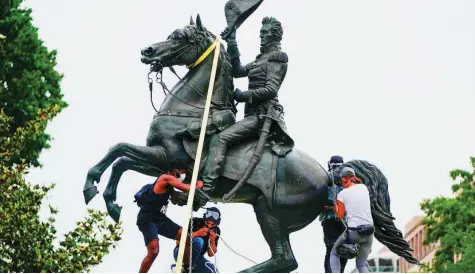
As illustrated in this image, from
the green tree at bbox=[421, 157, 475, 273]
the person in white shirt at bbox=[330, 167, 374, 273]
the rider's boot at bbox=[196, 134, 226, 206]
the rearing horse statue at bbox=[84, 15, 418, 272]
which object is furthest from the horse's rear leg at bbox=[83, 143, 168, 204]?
the green tree at bbox=[421, 157, 475, 273]

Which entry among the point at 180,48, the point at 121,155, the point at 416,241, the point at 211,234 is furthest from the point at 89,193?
the point at 416,241

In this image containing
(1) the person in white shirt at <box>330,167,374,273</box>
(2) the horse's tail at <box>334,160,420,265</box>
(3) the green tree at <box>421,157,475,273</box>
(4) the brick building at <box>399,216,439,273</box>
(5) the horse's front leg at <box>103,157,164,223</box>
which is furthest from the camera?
(4) the brick building at <box>399,216,439,273</box>

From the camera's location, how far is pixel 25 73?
111ft

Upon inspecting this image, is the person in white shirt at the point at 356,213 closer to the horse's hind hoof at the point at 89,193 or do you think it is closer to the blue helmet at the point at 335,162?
the blue helmet at the point at 335,162

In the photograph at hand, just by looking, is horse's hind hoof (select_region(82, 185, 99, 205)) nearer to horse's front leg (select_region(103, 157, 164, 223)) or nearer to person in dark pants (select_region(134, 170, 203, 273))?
horse's front leg (select_region(103, 157, 164, 223))

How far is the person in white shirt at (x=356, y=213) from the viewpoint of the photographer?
20.9 metres

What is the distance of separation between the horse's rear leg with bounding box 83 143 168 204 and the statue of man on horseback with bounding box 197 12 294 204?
24.3 inches

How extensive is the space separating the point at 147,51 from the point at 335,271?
3.71m

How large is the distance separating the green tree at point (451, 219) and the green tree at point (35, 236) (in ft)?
55.1

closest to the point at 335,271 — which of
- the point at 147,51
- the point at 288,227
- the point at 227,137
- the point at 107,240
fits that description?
the point at 288,227

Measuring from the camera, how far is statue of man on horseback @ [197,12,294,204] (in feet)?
70.6

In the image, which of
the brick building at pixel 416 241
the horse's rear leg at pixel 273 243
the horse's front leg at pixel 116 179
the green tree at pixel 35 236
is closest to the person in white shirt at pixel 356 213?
the horse's rear leg at pixel 273 243

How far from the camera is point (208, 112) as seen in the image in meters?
21.7

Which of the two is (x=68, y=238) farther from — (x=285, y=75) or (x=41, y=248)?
(x=285, y=75)
